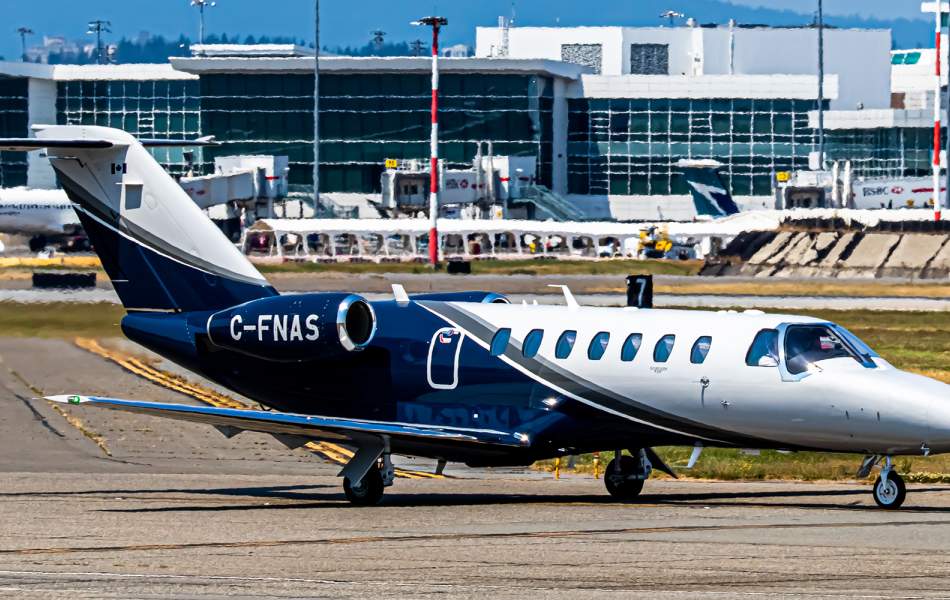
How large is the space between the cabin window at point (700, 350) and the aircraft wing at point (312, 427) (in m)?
2.88

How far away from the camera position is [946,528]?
21188mm

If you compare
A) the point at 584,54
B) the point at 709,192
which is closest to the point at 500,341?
the point at 709,192

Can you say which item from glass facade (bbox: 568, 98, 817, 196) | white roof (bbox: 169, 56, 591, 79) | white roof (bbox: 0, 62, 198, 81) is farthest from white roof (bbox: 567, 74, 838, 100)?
white roof (bbox: 0, 62, 198, 81)

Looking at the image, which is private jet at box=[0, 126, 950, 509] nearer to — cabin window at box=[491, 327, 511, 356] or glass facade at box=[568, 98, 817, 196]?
cabin window at box=[491, 327, 511, 356]

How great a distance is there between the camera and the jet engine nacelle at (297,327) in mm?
25891

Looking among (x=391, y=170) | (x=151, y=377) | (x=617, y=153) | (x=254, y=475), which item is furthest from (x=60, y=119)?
(x=254, y=475)

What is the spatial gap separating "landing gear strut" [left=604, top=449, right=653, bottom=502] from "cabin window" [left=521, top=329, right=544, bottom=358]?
2.10 m

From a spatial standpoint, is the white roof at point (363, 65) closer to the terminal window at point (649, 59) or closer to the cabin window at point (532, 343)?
the terminal window at point (649, 59)

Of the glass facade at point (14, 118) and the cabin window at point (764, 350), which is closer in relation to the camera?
the cabin window at point (764, 350)

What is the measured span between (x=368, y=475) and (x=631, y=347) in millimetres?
4389

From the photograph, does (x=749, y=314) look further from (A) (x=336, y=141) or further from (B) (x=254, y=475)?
(A) (x=336, y=141)

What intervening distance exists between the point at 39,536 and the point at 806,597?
9.66m

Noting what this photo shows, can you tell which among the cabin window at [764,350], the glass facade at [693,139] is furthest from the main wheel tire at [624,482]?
the glass facade at [693,139]

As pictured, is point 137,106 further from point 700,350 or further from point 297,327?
point 700,350
